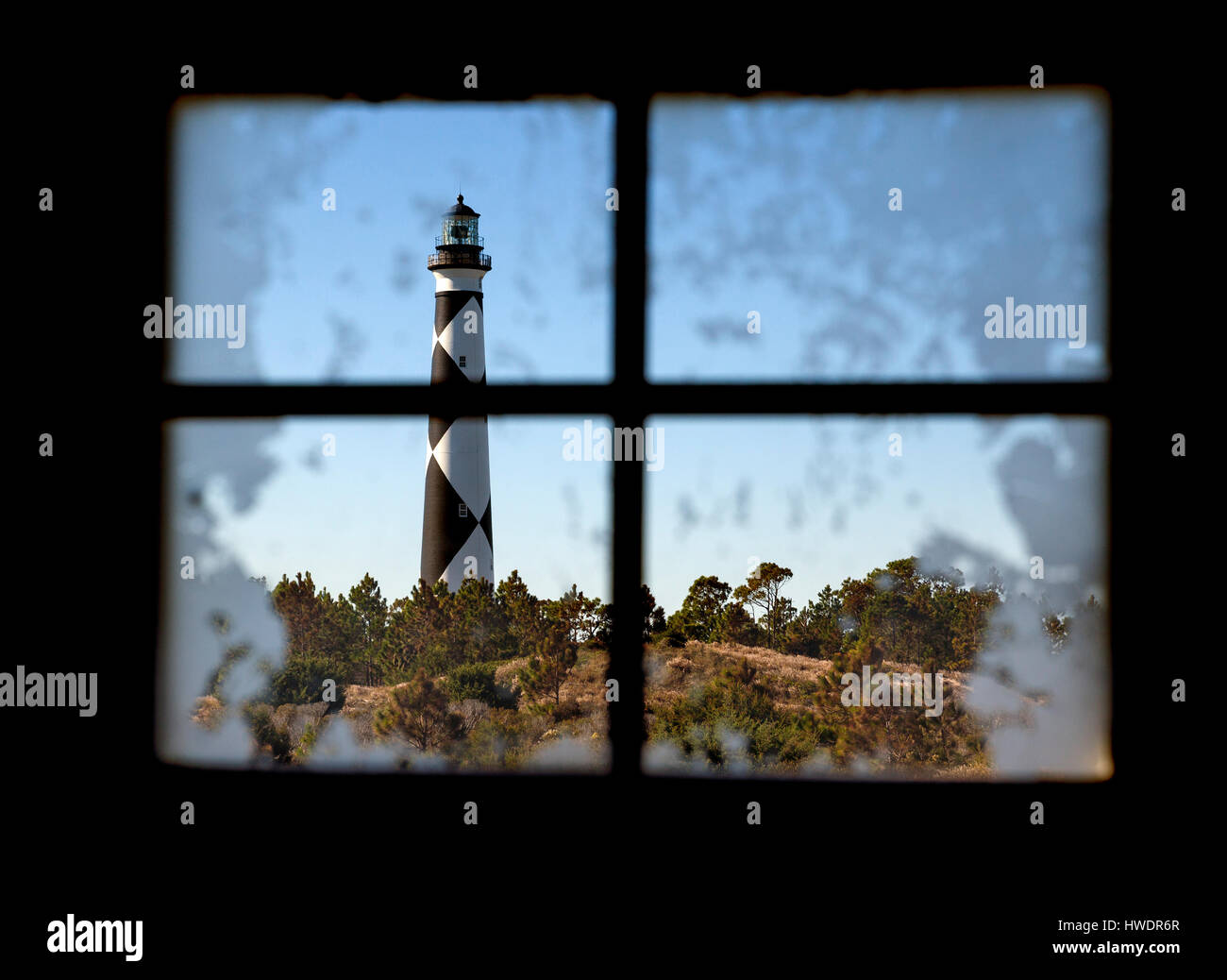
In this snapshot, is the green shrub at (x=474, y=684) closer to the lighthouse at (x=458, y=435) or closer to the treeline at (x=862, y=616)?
the lighthouse at (x=458, y=435)

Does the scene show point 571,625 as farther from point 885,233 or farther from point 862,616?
point 885,233

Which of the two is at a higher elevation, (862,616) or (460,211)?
(460,211)

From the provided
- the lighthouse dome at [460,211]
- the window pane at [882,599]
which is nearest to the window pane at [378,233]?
the lighthouse dome at [460,211]

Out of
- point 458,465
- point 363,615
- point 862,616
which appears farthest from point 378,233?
point 862,616

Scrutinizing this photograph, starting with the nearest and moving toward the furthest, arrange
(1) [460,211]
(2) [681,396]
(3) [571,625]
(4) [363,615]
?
(2) [681,396]
(3) [571,625]
(4) [363,615]
(1) [460,211]

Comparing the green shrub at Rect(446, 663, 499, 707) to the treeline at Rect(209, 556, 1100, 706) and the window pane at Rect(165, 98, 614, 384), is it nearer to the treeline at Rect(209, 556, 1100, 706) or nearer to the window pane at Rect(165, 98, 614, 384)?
the treeline at Rect(209, 556, 1100, 706)
